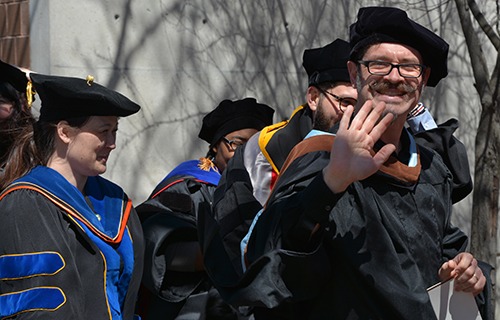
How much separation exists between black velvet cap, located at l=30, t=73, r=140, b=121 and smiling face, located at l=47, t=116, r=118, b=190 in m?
0.04

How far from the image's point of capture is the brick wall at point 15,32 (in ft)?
19.6

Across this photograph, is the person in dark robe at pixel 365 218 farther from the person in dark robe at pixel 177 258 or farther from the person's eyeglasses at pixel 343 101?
the person in dark robe at pixel 177 258

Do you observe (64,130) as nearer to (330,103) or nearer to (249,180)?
(249,180)

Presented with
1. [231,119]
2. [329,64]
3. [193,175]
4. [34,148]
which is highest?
[329,64]

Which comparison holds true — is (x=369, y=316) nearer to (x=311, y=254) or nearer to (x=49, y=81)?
(x=311, y=254)

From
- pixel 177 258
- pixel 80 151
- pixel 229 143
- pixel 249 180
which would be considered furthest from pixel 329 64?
pixel 80 151

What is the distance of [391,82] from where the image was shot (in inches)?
116

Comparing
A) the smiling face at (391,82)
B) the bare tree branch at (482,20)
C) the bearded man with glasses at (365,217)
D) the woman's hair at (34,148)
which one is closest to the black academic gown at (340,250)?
the bearded man with glasses at (365,217)

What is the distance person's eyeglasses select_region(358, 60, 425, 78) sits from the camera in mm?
2949

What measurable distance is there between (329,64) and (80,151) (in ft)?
4.57

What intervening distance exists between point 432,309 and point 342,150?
23.8 inches

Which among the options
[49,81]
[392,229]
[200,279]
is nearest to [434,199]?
[392,229]

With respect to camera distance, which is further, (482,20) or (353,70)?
(482,20)

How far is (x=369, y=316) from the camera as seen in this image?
2822mm
